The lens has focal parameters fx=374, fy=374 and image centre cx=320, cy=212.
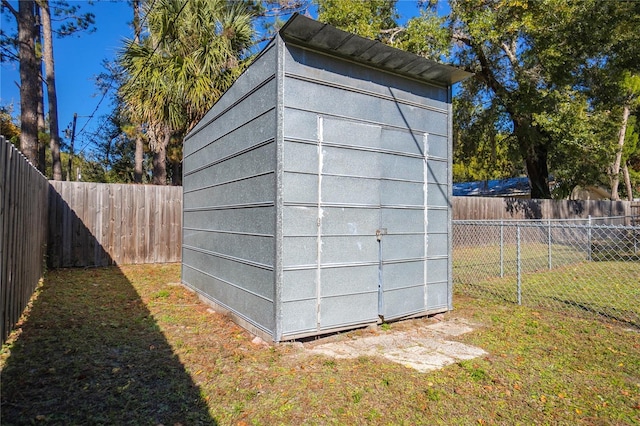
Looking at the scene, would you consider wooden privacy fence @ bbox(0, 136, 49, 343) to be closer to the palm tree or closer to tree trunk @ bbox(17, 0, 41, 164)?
the palm tree

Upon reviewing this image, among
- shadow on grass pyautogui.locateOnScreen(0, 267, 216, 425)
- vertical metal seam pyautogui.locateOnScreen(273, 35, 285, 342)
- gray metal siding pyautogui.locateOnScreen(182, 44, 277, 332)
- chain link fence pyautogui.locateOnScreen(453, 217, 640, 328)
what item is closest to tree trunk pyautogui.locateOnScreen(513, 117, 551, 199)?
chain link fence pyautogui.locateOnScreen(453, 217, 640, 328)

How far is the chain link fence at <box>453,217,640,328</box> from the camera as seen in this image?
5141 millimetres

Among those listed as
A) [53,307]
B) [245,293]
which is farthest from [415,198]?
[53,307]

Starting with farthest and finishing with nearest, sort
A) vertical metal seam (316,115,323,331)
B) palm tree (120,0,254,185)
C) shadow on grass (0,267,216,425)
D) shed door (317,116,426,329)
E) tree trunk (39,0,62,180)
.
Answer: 1. tree trunk (39,0,62,180)
2. palm tree (120,0,254,185)
3. shed door (317,116,426,329)
4. vertical metal seam (316,115,323,331)
5. shadow on grass (0,267,216,425)

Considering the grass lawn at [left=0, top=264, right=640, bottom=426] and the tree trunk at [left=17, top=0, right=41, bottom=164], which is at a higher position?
the tree trunk at [left=17, top=0, right=41, bottom=164]

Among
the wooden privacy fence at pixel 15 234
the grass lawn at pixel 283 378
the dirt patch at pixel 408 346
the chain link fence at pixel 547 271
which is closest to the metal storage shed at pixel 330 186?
the dirt patch at pixel 408 346

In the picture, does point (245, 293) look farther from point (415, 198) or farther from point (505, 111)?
point (505, 111)

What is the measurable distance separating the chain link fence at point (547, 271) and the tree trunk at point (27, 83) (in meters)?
9.49

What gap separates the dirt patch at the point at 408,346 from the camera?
10.7 ft

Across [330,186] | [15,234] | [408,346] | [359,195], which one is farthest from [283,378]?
[15,234]

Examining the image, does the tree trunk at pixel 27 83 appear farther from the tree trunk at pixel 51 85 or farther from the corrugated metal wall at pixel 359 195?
the corrugated metal wall at pixel 359 195

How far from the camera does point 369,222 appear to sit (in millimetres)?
4062

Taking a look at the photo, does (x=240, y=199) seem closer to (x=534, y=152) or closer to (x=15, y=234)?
(x=15, y=234)

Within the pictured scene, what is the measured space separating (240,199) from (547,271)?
7075mm
